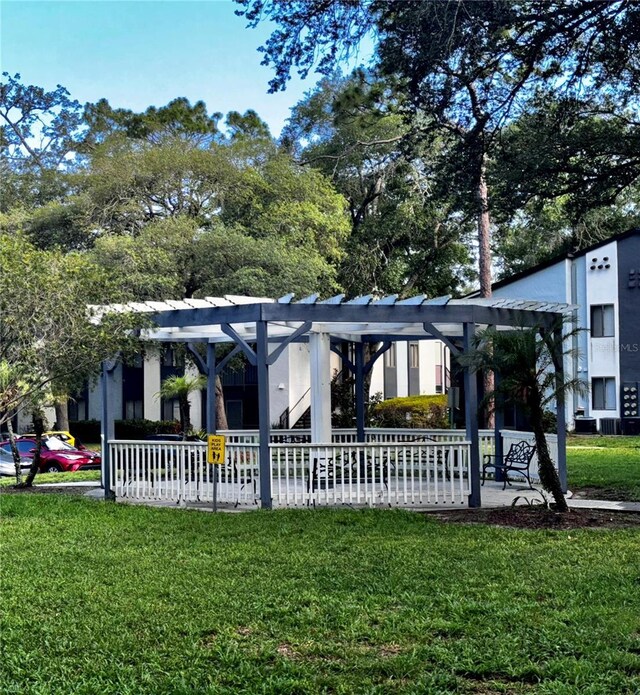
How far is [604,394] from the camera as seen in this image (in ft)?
107

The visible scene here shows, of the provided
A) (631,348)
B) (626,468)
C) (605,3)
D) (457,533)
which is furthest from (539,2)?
(631,348)

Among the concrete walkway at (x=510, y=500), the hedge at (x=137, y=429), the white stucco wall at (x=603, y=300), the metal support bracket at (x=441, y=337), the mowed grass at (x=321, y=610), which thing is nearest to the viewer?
the mowed grass at (x=321, y=610)

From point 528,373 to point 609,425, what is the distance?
23486 millimetres

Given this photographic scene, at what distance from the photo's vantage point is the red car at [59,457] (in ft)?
79.2

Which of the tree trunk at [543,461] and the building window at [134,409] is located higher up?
the tree trunk at [543,461]

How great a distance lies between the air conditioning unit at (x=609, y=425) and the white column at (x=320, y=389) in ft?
71.6

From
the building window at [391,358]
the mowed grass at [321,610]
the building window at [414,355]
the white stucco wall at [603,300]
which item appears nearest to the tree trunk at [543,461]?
the mowed grass at [321,610]

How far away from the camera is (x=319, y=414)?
13031 millimetres

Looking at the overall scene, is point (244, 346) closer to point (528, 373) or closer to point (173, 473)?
point (173, 473)

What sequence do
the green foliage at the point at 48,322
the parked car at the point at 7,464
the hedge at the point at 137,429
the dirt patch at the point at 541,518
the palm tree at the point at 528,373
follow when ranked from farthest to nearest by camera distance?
the hedge at the point at 137,429, the parked car at the point at 7,464, the green foliage at the point at 48,322, the palm tree at the point at 528,373, the dirt patch at the point at 541,518

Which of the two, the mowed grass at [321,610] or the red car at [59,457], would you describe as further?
the red car at [59,457]

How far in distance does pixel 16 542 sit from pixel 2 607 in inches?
117

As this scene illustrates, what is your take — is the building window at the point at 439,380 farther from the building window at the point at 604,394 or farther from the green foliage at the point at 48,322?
the green foliage at the point at 48,322

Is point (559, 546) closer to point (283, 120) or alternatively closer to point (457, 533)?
point (457, 533)
